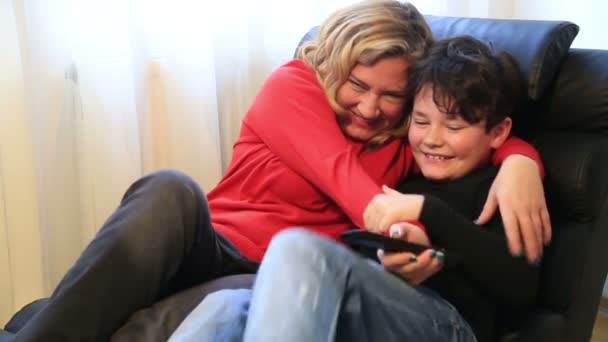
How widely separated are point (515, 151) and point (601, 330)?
1009mm

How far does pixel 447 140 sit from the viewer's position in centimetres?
132

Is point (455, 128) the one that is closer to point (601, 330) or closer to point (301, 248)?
point (301, 248)

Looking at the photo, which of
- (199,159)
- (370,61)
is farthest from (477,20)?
(199,159)

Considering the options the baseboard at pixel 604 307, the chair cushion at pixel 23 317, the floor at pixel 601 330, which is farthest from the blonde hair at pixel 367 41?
the baseboard at pixel 604 307

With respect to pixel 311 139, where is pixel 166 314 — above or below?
below

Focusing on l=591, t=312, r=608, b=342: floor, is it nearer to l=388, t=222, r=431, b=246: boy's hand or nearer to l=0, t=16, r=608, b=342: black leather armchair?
l=0, t=16, r=608, b=342: black leather armchair

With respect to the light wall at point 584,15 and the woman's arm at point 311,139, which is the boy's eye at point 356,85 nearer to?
the woman's arm at point 311,139

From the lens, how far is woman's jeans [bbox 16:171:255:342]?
1099 mm

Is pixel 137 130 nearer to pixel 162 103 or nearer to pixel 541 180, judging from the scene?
pixel 162 103

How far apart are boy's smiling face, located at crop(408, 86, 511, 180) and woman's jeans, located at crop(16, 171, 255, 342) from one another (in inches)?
16.6

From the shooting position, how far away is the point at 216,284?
50.3 inches

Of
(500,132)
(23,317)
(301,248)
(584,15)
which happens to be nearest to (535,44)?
(500,132)

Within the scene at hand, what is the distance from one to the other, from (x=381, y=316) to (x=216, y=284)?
320 millimetres

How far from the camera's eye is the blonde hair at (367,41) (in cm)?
138
